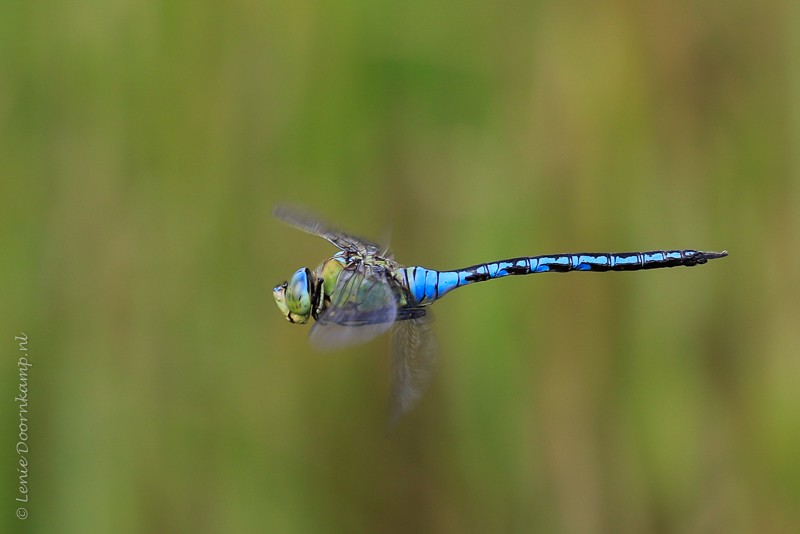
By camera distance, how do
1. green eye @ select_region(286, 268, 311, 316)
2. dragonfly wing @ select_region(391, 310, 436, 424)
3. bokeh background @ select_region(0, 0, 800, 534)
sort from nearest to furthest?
dragonfly wing @ select_region(391, 310, 436, 424)
green eye @ select_region(286, 268, 311, 316)
bokeh background @ select_region(0, 0, 800, 534)

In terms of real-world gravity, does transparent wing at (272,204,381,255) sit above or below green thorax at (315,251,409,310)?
above

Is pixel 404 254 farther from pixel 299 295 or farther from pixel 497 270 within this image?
pixel 299 295

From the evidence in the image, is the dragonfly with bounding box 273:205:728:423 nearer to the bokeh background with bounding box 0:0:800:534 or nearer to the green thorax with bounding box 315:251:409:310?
the green thorax with bounding box 315:251:409:310

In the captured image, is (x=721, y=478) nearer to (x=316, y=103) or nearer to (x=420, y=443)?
(x=420, y=443)

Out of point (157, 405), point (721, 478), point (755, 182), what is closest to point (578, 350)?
point (721, 478)
